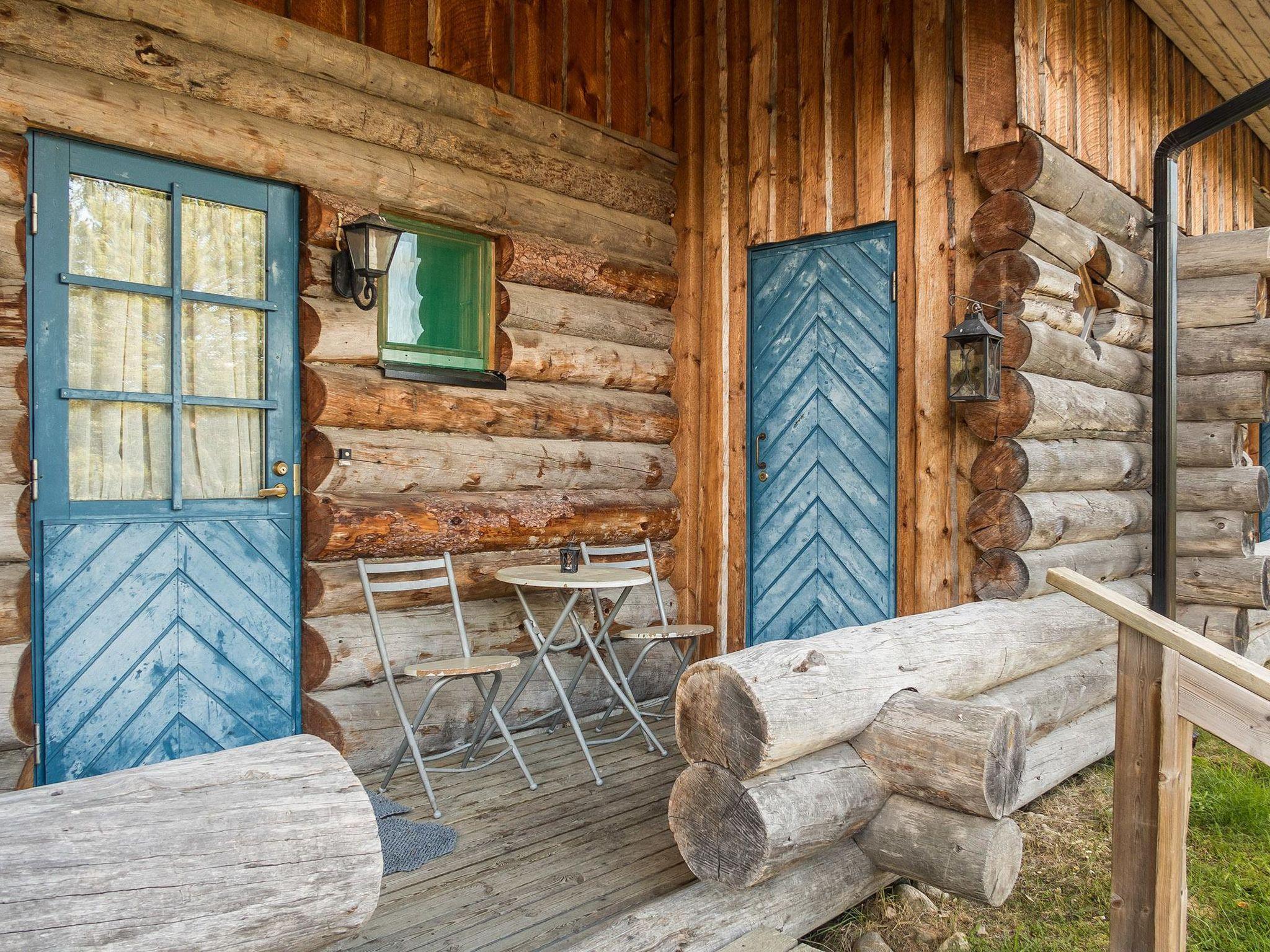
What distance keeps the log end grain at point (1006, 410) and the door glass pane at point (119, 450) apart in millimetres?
3670

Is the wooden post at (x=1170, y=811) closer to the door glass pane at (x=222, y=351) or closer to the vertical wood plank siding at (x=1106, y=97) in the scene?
the vertical wood plank siding at (x=1106, y=97)

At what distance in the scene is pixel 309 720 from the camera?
413cm

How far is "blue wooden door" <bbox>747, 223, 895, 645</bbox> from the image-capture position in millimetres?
5078

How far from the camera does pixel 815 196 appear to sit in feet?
17.6

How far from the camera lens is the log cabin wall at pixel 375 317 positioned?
3426mm

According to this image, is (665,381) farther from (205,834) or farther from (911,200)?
(205,834)

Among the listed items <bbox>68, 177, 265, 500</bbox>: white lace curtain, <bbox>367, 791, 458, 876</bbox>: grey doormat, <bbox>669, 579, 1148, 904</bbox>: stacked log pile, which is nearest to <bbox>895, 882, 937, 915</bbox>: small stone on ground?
<bbox>669, 579, 1148, 904</bbox>: stacked log pile

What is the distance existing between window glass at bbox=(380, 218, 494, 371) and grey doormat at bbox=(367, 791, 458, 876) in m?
2.05

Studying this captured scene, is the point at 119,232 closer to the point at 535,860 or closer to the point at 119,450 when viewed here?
the point at 119,450

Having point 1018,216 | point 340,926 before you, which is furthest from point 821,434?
point 340,926

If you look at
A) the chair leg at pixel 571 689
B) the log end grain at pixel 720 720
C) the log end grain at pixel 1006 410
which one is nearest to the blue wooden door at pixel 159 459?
the chair leg at pixel 571 689

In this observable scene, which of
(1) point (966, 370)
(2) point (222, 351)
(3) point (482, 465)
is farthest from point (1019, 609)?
(2) point (222, 351)

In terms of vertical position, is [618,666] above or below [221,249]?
below

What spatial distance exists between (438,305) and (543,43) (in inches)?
64.4
